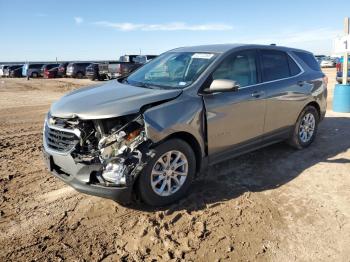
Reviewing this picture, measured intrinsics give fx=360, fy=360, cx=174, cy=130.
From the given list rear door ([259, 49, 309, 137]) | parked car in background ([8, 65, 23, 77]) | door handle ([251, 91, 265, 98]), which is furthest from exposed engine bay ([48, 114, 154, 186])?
parked car in background ([8, 65, 23, 77])

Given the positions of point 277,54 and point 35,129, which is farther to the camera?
point 35,129

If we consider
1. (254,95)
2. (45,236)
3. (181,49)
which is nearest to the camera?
(45,236)

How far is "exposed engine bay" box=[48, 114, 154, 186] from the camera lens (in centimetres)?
367

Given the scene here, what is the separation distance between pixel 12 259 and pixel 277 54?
4.61m

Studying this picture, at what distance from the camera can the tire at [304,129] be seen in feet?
20.0

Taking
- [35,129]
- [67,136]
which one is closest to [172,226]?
[67,136]

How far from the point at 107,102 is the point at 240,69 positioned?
203cm

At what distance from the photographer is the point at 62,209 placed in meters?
4.19

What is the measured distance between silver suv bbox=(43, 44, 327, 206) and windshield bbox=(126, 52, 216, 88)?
16 mm

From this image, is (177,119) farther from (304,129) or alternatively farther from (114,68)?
(114,68)

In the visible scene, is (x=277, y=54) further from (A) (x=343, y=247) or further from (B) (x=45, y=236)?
(B) (x=45, y=236)

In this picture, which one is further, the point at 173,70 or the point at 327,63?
the point at 327,63

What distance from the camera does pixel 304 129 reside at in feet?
20.7

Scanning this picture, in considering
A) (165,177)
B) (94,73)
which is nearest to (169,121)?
(165,177)
